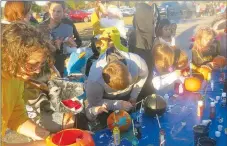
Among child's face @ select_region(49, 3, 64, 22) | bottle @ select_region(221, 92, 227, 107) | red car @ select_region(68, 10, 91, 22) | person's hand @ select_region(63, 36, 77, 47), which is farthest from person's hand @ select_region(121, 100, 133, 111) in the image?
red car @ select_region(68, 10, 91, 22)

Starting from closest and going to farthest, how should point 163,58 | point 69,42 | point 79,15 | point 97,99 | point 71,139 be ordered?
point 71,139
point 97,99
point 163,58
point 69,42
point 79,15

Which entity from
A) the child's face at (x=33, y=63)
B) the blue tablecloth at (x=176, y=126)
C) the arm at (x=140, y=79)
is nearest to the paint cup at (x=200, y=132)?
the blue tablecloth at (x=176, y=126)

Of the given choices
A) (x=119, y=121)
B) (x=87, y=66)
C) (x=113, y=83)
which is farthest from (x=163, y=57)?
(x=87, y=66)

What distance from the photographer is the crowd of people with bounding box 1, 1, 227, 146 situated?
175 centimetres

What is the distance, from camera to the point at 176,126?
2.37m

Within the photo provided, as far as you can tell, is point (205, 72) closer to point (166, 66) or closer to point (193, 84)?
point (193, 84)

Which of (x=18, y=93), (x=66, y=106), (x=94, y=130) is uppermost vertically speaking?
(x=18, y=93)

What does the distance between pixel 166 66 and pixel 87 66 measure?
0.99 meters

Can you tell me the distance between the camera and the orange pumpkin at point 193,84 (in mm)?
2941

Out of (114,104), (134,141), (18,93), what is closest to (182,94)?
(114,104)

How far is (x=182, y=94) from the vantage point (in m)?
2.97

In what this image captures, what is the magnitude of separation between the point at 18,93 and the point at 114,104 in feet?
2.85

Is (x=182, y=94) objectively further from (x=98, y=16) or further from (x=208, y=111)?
(x=98, y=16)

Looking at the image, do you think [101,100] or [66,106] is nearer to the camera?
[66,106]
